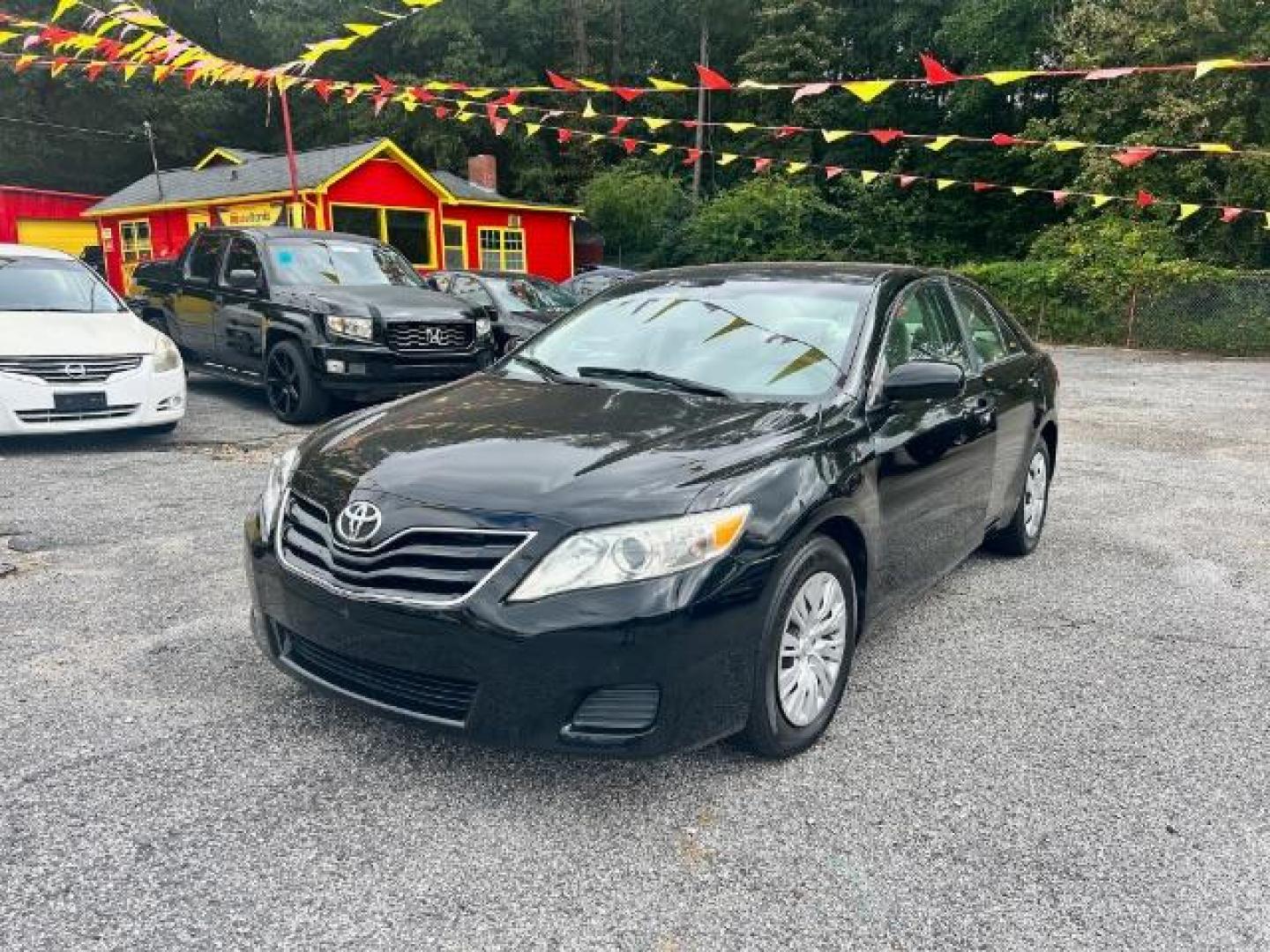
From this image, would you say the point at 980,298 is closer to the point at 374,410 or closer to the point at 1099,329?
the point at 374,410

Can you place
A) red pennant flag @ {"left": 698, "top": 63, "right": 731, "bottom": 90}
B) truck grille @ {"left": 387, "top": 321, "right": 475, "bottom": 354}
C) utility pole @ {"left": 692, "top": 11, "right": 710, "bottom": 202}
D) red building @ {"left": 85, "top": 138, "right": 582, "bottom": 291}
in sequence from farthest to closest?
utility pole @ {"left": 692, "top": 11, "right": 710, "bottom": 202} → red building @ {"left": 85, "top": 138, "right": 582, "bottom": 291} → truck grille @ {"left": 387, "top": 321, "right": 475, "bottom": 354} → red pennant flag @ {"left": 698, "top": 63, "right": 731, "bottom": 90}

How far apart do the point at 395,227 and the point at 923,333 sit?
76.5 ft

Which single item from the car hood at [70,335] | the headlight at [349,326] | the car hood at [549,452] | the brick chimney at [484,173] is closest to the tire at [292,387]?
the headlight at [349,326]

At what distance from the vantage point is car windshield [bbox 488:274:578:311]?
13.1m

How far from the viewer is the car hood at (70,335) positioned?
7344 millimetres

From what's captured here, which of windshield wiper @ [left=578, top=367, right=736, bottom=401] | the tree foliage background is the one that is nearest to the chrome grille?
windshield wiper @ [left=578, top=367, right=736, bottom=401]

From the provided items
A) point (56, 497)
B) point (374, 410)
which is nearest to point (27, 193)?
point (56, 497)

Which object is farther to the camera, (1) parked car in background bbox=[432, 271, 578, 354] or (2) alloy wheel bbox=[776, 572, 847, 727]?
(1) parked car in background bbox=[432, 271, 578, 354]

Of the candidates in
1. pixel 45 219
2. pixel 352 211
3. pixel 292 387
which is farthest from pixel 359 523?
pixel 45 219

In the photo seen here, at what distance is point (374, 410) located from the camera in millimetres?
3709

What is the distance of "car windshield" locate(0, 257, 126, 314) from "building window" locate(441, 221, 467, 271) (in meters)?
18.5

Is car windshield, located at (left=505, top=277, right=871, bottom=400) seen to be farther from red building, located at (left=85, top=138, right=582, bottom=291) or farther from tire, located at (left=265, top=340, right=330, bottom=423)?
red building, located at (left=85, top=138, right=582, bottom=291)

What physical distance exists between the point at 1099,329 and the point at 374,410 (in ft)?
60.5

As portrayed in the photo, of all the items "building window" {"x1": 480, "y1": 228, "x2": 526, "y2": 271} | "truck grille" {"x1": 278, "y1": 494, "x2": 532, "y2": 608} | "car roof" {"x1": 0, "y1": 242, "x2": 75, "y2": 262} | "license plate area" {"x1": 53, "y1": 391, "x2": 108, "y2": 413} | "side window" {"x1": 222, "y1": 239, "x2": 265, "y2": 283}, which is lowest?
"building window" {"x1": 480, "y1": 228, "x2": 526, "y2": 271}
